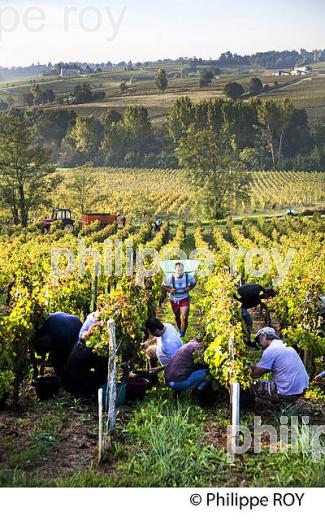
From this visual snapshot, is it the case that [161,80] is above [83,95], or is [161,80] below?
above

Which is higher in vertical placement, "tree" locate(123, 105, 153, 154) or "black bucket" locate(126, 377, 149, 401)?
"tree" locate(123, 105, 153, 154)

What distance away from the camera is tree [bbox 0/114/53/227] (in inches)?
1255

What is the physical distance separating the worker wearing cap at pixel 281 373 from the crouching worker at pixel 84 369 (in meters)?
1.55

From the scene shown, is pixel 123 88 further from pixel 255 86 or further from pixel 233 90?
pixel 255 86

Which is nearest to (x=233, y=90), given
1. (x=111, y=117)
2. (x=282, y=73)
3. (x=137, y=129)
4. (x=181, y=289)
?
(x=111, y=117)

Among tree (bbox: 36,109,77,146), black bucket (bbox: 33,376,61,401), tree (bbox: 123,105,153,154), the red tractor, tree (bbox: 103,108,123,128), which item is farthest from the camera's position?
tree (bbox: 36,109,77,146)

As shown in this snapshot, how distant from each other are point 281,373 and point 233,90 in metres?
78.1

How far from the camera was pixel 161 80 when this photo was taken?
288 ft

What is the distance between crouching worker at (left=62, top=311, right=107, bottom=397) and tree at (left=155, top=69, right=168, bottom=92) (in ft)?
278

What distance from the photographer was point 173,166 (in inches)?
2527

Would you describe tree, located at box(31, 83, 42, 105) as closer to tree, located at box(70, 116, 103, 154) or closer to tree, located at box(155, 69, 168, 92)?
tree, located at box(70, 116, 103, 154)

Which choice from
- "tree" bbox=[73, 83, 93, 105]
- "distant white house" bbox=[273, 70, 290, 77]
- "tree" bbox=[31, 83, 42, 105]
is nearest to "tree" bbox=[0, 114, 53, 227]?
"tree" bbox=[31, 83, 42, 105]

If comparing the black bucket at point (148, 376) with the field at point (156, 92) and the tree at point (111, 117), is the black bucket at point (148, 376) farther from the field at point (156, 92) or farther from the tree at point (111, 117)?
the field at point (156, 92)

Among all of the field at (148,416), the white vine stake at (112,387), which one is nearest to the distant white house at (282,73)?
the field at (148,416)
